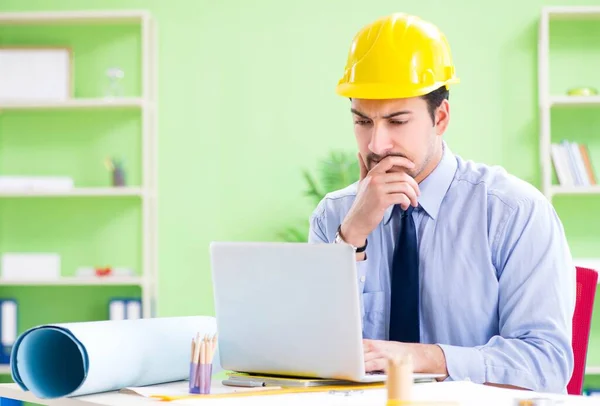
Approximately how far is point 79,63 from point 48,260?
980 millimetres

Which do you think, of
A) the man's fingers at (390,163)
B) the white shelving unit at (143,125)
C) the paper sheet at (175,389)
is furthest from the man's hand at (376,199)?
the white shelving unit at (143,125)

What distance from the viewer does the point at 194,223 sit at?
4.54 meters

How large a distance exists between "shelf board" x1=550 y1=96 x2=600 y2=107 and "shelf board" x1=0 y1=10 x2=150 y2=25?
1.91 m

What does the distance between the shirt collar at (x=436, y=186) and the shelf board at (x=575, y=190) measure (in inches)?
89.3

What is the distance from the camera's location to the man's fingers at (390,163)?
193 cm

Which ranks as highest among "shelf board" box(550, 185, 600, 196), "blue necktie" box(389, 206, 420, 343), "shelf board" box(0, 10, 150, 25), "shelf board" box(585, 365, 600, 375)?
"shelf board" box(0, 10, 150, 25)

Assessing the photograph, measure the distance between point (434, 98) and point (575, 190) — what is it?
2.39m

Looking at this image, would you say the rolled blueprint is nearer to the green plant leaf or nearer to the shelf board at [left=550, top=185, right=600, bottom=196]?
the green plant leaf

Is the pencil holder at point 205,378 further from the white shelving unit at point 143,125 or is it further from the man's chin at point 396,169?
the white shelving unit at point 143,125

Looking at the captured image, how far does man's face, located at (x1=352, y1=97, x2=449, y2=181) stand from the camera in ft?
6.31

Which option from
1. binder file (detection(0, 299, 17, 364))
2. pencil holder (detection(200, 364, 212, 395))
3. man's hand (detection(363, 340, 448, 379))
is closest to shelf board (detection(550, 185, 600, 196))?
binder file (detection(0, 299, 17, 364))

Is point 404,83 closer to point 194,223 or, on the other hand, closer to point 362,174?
point 362,174

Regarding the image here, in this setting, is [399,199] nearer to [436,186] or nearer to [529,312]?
[436,186]

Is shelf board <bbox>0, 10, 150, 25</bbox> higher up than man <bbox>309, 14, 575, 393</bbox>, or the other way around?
shelf board <bbox>0, 10, 150, 25</bbox>
